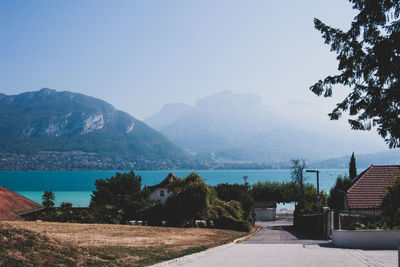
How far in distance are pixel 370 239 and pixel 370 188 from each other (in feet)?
79.8

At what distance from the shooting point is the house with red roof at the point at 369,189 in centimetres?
4069

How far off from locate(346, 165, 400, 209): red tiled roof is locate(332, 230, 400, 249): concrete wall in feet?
62.0

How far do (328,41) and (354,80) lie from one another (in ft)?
4.02

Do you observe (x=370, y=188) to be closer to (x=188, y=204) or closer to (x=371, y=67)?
(x=188, y=204)

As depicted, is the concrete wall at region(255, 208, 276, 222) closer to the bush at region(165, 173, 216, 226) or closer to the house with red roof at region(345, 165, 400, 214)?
the house with red roof at region(345, 165, 400, 214)

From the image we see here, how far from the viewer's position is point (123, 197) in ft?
120

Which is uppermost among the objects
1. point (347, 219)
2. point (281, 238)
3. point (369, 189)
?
point (369, 189)

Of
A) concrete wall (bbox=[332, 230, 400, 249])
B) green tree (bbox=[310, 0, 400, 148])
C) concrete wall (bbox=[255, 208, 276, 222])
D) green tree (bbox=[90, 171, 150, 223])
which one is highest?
green tree (bbox=[310, 0, 400, 148])

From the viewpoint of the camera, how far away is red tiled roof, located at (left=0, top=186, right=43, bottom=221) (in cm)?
2923

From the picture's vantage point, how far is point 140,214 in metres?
35.6

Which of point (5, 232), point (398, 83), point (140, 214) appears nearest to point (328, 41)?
point (398, 83)

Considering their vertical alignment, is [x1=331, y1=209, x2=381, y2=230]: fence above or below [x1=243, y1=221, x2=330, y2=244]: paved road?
above

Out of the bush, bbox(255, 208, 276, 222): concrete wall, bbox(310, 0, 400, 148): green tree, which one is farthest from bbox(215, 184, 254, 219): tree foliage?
bbox(310, 0, 400, 148): green tree

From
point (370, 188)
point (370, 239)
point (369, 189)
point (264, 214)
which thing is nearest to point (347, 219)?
point (370, 239)
